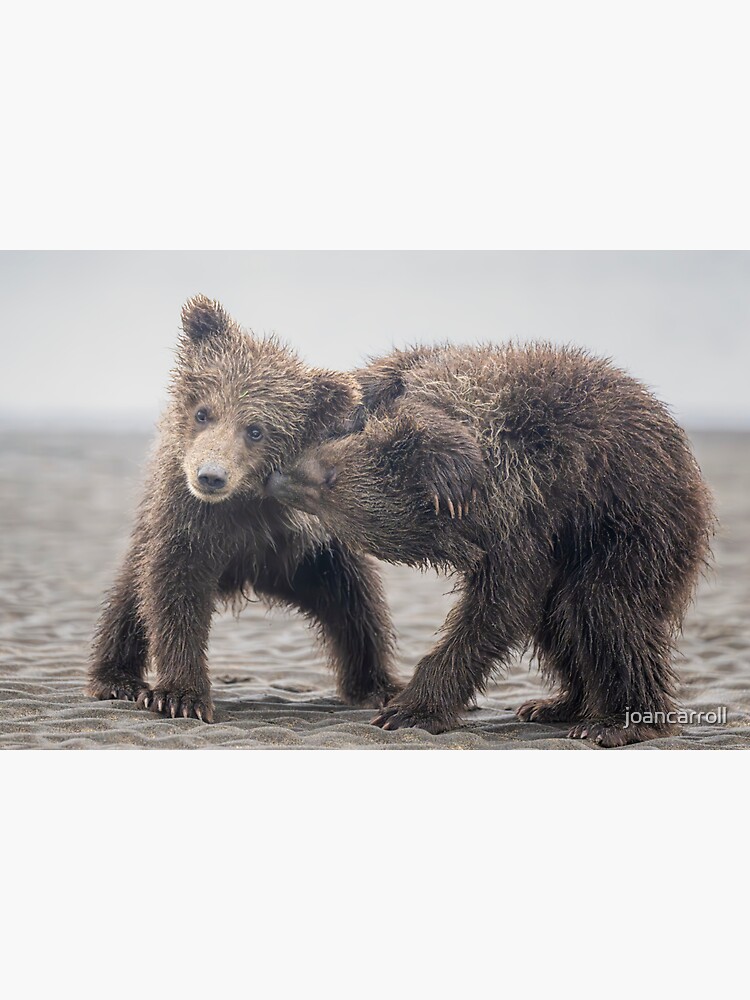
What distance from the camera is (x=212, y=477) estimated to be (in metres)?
5.61

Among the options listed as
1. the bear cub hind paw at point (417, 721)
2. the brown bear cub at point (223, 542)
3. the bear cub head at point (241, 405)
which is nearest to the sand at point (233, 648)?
the bear cub hind paw at point (417, 721)

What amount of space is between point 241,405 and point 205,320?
571 millimetres

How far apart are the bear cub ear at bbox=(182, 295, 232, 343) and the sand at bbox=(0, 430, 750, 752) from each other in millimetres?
1297

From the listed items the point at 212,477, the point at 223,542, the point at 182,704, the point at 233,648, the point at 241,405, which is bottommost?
the point at 182,704

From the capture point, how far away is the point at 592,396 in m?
6.10

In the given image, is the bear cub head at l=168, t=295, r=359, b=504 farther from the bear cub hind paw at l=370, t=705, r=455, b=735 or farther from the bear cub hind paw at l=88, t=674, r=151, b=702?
the bear cub hind paw at l=88, t=674, r=151, b=702

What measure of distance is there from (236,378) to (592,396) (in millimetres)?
1742

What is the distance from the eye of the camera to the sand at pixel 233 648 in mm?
6039

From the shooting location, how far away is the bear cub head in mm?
5742

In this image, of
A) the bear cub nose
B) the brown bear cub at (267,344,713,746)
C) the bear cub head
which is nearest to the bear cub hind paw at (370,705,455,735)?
the brown bear cub at (267,344,713,746)

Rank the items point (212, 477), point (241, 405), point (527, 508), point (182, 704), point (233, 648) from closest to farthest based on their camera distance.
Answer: point (212, 477) < point (241, 405) < point (527, 508) < point (182, 704) < point (233, 648)

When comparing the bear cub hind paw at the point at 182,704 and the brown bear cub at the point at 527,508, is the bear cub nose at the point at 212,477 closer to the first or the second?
the brown bear cub at the point at 527,508

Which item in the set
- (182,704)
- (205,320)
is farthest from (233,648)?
(205,320)

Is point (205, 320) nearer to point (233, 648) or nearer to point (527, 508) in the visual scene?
point (527, 508)
